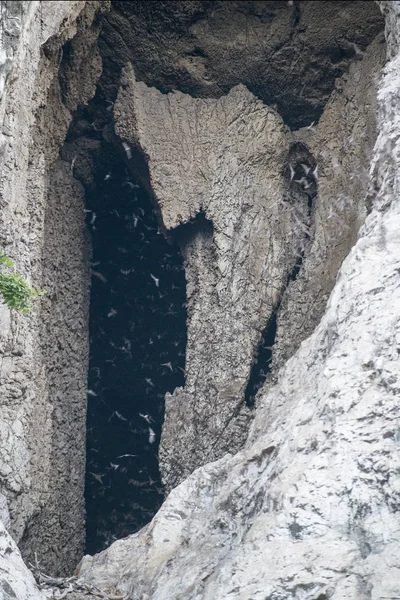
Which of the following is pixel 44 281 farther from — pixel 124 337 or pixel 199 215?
pixel 199 215

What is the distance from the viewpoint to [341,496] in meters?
5.79

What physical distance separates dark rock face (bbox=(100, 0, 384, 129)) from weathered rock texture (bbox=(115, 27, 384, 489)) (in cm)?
14

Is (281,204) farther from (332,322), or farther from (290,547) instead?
(290,547)

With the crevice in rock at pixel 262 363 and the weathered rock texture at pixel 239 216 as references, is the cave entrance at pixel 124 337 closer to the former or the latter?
the weathered rock texture at pixel 239 216

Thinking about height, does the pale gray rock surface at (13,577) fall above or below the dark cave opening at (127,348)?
below

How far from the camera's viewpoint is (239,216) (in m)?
9.62

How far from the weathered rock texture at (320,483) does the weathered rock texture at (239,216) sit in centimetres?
143

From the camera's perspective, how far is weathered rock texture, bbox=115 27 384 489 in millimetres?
9141

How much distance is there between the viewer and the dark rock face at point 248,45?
31.3 ft

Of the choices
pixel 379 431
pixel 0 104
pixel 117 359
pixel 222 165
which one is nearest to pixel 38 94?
pixel 0 104

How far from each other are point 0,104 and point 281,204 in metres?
3.06

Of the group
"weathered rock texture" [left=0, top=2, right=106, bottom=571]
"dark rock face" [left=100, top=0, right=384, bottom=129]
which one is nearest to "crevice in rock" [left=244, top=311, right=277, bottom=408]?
"weathered rock texture" [left=0, top=2, right=106, bottom=571]

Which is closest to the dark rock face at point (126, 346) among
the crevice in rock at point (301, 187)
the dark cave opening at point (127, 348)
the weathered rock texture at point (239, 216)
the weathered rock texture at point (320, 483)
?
the dark cave opening at point (127, 348)

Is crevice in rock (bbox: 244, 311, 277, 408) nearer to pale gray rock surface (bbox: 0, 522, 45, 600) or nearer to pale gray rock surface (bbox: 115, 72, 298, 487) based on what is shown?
pale gray rock surface (bbox: 115, 72, 298, 487)
